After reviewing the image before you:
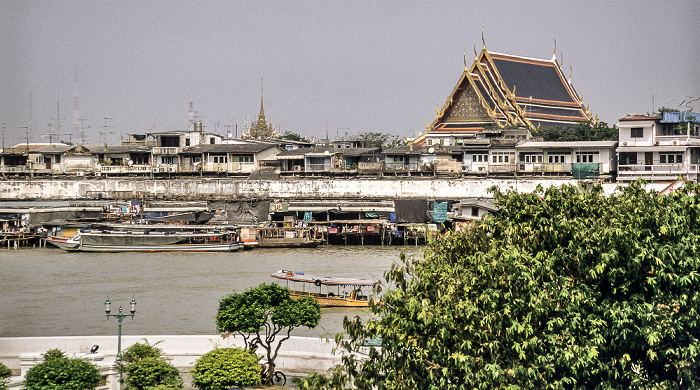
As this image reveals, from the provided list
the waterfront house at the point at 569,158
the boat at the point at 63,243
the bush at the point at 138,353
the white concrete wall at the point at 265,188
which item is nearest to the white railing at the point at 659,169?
the waterfront house at the point at 569,158

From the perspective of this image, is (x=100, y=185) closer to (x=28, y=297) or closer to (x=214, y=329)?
(x=28, y=297)

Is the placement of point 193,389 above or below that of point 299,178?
below

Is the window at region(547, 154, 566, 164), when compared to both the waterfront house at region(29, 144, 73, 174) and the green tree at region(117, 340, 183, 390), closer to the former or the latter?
the waterfront house at region(29, 144, 73, 174)

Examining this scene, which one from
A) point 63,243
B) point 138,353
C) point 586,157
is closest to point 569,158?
point 586,157

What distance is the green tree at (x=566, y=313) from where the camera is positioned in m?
10.2

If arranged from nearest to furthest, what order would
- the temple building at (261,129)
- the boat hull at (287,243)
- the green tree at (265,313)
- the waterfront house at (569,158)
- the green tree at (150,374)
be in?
1. the green tree at (150,374)
2. the green tree at (265,313)
3. the boat hull at (287,243)
4. the waterfront house at (569,158)
5. the temple building at (261,129)

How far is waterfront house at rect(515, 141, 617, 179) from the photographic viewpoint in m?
43.0

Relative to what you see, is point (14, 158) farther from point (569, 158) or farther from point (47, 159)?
point (569, 158)

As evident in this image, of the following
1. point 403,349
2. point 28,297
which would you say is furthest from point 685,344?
point 28,297

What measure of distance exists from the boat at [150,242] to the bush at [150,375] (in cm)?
2377

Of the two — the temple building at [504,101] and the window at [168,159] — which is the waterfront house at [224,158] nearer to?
the window at [168,159]

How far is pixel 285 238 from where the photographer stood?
38.2 metres

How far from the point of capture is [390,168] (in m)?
48.5

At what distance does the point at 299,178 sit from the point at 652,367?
3809 centimetres
